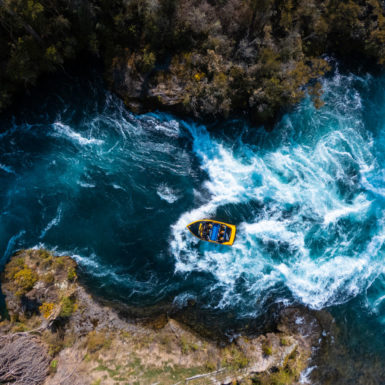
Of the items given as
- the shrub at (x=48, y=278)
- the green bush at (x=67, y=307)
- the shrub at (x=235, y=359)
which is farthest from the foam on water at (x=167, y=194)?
the shrub at (x=235, y=359)

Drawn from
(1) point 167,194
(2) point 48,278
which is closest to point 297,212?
(1) point 167,194

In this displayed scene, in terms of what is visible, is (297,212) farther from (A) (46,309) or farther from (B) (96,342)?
(A) (46,309)

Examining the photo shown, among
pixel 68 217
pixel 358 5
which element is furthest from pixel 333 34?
pixel 68 217

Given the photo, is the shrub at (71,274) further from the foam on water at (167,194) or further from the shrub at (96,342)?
the foam on water at (167,194)

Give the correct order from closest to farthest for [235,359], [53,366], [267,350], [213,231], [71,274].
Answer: [53,366]
[235,359]
[267,350]
[71,274]
[213,231]

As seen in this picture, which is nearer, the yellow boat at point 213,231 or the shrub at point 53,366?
the shrub at point 53,366

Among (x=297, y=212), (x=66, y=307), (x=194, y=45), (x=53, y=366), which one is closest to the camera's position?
(x=53, y=366)

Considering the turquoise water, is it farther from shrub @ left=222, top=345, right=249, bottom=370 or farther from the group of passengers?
shrub @ left=222, top=345, right=249, bottom=370

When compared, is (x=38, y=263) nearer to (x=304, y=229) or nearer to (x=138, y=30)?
(x=138, y=30)
